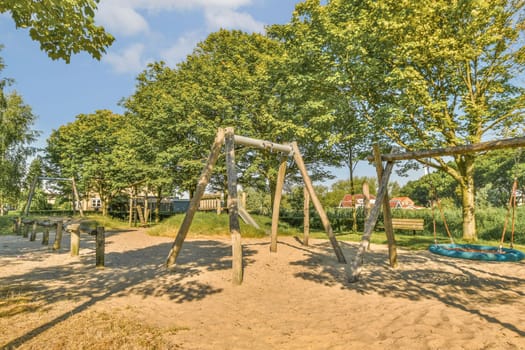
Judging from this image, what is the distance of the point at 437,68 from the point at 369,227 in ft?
31.8

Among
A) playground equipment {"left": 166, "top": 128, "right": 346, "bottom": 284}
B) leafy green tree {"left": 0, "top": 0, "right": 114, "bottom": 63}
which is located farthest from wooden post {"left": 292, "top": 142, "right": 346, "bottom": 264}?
leafy green tree {"left": 0, "top": 0, "right": 114, "bottom": 63}

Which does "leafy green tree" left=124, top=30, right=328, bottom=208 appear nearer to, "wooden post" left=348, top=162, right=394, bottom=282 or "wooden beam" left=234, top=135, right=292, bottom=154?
"wooden beam" left=234, top=135, right=292, bottom=154

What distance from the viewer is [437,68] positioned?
12.9 metres

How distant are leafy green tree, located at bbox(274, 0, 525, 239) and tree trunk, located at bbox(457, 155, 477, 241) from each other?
0.04 meters

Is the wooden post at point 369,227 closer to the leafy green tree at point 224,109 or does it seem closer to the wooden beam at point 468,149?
the wooden beam at point 468,149

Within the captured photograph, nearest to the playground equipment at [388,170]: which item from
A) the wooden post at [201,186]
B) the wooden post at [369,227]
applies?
the wooden post at [369,227]

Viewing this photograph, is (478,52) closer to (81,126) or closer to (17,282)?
(17,282)

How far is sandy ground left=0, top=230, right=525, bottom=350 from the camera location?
3320 mm

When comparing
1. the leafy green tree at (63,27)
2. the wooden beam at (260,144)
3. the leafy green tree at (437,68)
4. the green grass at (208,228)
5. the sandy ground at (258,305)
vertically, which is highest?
the leafy green tree at (437,68)

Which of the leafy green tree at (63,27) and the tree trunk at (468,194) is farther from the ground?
the leafy green tree at (63,27)

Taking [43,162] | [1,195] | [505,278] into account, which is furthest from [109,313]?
[43,162]

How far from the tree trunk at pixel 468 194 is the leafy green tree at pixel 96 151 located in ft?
62.7

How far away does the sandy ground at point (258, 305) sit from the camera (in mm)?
3320

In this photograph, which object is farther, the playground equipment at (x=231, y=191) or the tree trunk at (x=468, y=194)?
the tree trunk at (x=468, y=194)
